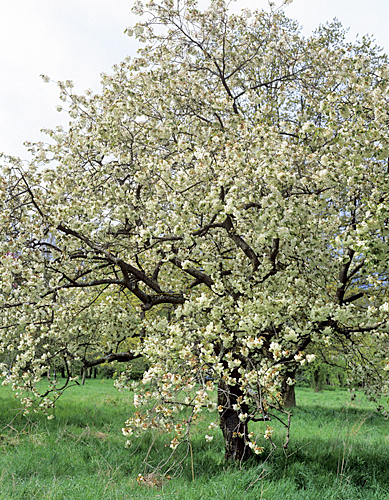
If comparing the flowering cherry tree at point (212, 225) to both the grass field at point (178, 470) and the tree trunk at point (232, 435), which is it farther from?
the grass field at point (178, 470)

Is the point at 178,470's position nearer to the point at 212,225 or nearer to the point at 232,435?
the point at 232,435

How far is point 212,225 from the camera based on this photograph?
5.92m

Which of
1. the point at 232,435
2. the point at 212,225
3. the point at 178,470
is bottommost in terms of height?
the point at 178,470

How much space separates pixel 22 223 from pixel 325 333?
5.41 metres

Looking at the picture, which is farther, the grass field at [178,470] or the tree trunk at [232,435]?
the tree trunk at [232,435]

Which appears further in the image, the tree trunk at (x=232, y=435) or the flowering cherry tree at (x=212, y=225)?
the tree trunk at (x=232, y=435)

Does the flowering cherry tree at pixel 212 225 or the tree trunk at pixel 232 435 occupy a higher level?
the flowering cherry tree at pixel 212 225

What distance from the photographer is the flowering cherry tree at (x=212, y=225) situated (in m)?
4.98

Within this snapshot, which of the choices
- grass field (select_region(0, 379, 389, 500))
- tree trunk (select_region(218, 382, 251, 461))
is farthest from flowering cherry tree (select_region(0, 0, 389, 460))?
grass field (select_region(0, 379, 389, 500))

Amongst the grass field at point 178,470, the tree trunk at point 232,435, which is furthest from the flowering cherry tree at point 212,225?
the grass field at point 178,470

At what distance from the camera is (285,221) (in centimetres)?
499

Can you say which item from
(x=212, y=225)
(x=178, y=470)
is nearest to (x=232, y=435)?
(x=178, y=470)

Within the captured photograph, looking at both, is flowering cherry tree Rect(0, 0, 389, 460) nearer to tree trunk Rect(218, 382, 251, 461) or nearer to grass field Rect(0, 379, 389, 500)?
tree trunk Rect(218, 382, 251, 461)

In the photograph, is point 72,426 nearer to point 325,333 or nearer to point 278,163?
point 325,333
